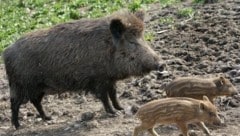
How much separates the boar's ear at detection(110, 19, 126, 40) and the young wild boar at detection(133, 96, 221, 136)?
2.17m

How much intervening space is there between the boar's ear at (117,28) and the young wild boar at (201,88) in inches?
55.5

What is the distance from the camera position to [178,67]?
33.5 feet

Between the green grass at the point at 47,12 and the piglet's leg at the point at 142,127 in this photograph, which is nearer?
the piglet's leg at the point at 142,127

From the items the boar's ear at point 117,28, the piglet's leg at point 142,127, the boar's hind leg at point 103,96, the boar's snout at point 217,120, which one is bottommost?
the boar's hind leg at point 103,96

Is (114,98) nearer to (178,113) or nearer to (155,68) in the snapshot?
(155,68)

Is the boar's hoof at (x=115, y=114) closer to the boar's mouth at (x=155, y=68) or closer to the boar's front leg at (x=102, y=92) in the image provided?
the boar's front leg at (x=102, y=92)

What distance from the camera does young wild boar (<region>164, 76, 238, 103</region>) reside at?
7.96 metres

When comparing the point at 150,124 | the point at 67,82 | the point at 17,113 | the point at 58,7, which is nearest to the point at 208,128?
the point at 150,124

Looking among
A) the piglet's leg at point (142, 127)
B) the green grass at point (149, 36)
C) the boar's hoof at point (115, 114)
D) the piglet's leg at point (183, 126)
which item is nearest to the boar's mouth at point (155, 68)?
the boar's hoof at point (115, 114)

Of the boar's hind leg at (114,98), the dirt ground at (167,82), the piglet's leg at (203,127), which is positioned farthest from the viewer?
the boar's hind leg at (114,98)

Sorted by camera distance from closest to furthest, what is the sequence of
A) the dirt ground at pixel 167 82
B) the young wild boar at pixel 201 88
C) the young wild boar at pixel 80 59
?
1. the young wild boar at pixel 201 88
2. the dirt ground at pixel 167 82
3. the young wild boar at pixel 80 59

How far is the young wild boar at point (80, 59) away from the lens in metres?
9.17

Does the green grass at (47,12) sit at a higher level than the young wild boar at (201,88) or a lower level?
lower

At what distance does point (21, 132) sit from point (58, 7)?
7387 millimetres
